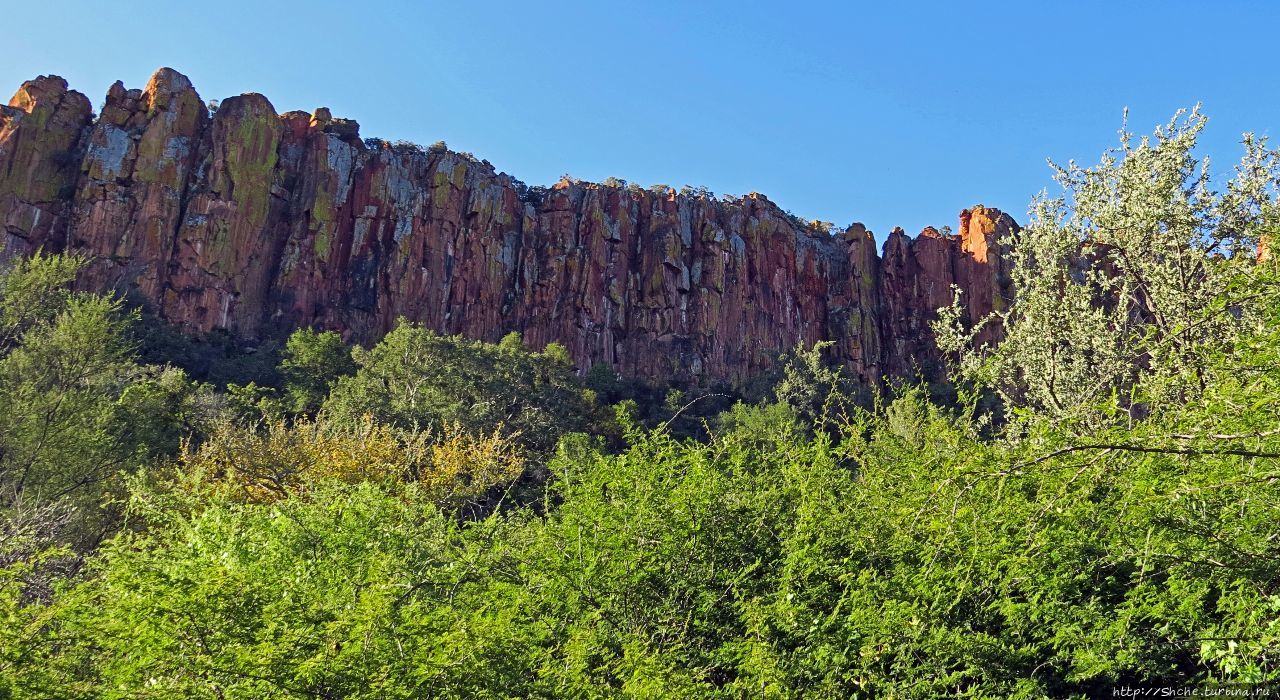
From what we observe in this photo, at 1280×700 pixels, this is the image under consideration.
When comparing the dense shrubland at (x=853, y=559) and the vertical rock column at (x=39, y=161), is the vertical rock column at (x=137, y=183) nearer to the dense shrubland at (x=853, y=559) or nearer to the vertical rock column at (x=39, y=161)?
the vertical rock column at (x=39, y=161)

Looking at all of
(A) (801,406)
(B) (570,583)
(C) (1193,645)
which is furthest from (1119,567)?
(A) (801,406)

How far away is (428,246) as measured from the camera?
187 feet

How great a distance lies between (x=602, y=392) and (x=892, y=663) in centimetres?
4178

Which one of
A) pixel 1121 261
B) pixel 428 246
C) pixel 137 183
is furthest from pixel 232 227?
pixel 1121 261

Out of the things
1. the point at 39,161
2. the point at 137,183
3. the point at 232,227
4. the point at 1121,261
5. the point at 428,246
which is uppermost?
the point at 39,161

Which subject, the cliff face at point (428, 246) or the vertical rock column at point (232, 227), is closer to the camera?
the cliff face at point (428, 246)

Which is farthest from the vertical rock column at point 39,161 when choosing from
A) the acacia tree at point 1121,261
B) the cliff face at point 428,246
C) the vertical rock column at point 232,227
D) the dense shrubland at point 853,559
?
the acacia tree at point 1121,261

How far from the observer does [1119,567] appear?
5816mm

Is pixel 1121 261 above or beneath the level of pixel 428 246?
beneath

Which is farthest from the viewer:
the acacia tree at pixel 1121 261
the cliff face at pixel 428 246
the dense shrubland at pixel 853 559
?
the cliff face at pixel 428 246

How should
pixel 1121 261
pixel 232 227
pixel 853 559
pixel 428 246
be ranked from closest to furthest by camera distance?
pixel 853 559 → pixel 1121 261 → pixel 232 227 → pixel 428 246

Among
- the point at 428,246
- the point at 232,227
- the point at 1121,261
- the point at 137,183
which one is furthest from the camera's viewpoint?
the point at 428,246

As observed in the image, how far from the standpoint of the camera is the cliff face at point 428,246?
47656mm

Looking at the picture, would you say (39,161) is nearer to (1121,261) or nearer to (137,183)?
(137,183)
